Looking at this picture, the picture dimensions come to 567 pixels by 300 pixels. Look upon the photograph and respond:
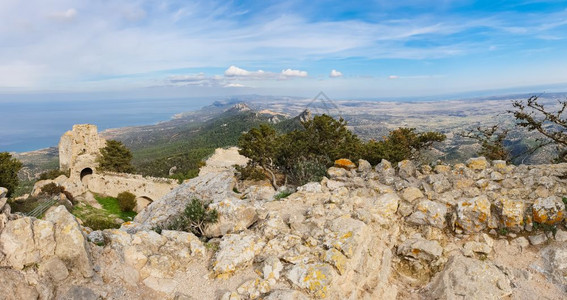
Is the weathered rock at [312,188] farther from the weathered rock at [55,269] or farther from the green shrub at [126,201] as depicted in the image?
the green shrub at [126,201]

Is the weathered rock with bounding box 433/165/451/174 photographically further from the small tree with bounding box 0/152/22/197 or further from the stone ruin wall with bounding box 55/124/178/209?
the small tree with bounding box 0/152/22/197

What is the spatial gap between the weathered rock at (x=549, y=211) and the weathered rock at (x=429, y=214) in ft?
6.20

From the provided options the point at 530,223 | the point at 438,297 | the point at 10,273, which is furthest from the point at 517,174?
the point at 10,273

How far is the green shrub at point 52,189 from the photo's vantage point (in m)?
24.9

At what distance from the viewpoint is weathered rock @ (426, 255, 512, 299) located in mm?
5887

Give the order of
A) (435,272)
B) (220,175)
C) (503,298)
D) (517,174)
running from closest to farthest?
(503,298)
(435,272)
(517,174)
(220,175)

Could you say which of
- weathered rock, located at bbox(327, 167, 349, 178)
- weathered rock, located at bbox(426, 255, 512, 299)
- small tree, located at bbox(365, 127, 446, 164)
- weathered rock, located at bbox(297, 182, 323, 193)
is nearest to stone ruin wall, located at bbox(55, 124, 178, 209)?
small tree, located at bbox(365, 127, 446, 164)

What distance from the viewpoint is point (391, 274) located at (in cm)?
684

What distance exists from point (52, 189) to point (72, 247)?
25849 mm

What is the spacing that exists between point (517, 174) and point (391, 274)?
5706mm

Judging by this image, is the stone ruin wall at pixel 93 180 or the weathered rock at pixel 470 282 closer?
the weathered rock at pixel 470 282

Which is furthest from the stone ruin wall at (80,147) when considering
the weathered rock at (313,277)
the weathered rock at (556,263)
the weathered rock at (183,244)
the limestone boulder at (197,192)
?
the weathered rock at (556,263)

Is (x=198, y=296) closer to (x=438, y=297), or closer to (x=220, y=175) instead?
(x=438, y=297)

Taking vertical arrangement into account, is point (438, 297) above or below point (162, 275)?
below
